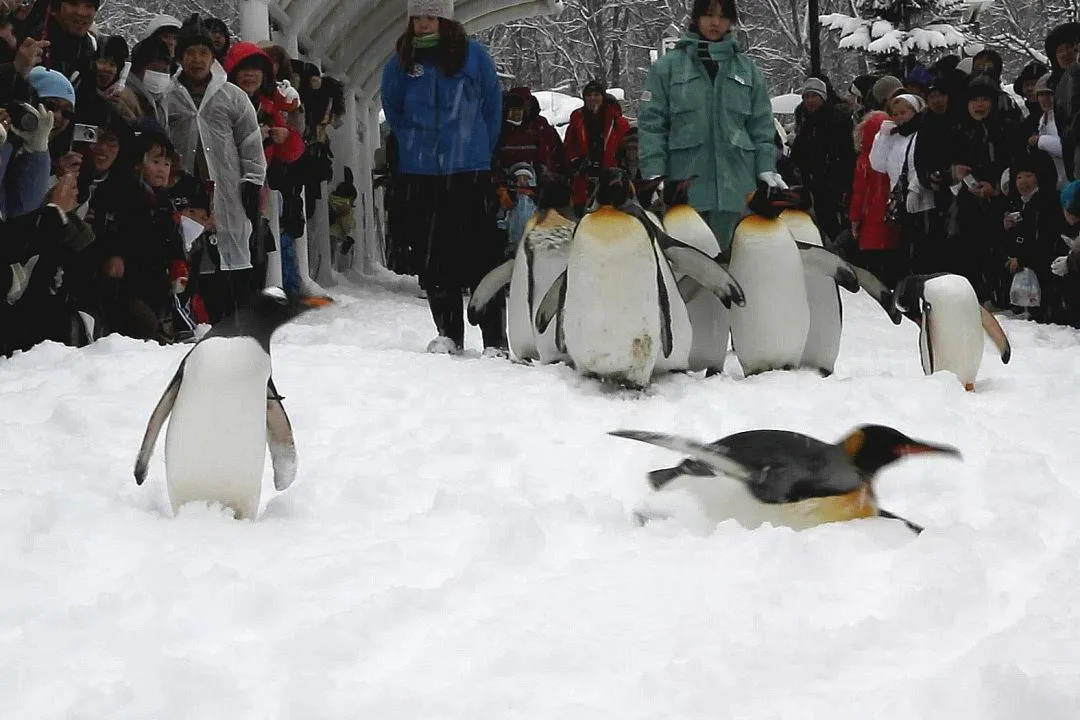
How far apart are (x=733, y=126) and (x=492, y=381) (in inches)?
72.7

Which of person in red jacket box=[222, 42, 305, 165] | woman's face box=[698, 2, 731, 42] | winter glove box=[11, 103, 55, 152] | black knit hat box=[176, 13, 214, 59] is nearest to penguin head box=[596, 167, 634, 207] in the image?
woman's face box=[698, 2, 731, 42]

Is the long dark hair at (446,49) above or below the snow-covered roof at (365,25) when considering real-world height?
below

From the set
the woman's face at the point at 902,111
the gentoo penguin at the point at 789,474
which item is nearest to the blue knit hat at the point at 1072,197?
the woman's face at the point at 902,111

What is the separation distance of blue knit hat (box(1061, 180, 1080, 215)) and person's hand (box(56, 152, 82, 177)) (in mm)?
4798

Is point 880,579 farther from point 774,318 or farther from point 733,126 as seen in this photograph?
point 733,126

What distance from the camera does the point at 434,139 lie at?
5316 millimetres

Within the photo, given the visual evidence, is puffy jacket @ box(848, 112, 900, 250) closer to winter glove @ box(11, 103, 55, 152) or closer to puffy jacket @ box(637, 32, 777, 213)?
puffy jacket @ box(637, 32, 777, 213)

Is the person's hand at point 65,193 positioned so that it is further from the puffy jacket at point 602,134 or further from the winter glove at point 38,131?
the puffy jacket at point 602,134

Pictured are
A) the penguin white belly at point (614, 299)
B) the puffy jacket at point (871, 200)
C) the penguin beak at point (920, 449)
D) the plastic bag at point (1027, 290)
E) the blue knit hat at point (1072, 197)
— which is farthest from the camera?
the puffy jacket at point (871, 200)

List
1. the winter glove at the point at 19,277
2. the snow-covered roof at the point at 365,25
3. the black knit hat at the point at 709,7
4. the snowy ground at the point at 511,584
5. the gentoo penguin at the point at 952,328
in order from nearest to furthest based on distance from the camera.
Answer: the snowy ground at the point at 511,584
the gentoo penguin at the point at 952,328
the winter glove at the point at 19,277
the black knit hat at the point at 709,7
the snow-covered roof at the point at 365,25

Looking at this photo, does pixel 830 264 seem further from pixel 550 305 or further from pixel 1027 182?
pixel 1027 182

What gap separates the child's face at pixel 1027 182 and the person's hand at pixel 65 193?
5.27 meters

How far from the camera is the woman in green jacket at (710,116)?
529 centimetres

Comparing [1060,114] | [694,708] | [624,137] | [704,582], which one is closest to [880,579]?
[704,582]
